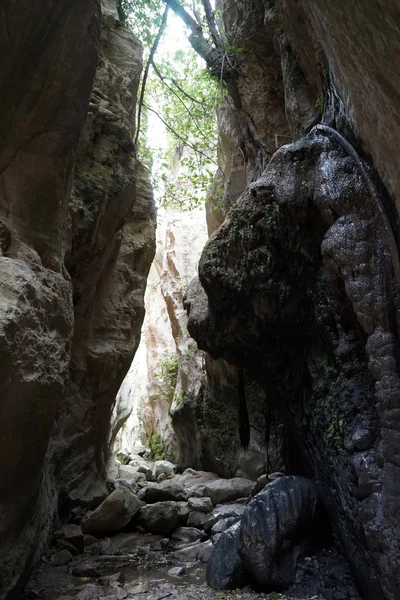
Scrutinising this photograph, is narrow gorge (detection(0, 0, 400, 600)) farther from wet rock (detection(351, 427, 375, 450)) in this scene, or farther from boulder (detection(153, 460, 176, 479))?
boulder (detection(153, 460, 176, 479))

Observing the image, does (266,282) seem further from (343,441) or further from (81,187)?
(81,187)

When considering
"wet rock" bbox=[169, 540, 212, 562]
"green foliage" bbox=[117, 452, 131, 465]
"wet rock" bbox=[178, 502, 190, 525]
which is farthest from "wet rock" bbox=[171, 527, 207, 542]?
"green foliage" bbox=[117, 452, 131, 465]

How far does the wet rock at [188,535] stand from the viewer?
7478 millimetres

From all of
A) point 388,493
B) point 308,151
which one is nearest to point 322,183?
point 308,151

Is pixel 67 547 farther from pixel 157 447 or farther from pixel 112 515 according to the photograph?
pixel 157 447

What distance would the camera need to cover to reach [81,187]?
722cm

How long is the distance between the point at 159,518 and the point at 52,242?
16.5 feet

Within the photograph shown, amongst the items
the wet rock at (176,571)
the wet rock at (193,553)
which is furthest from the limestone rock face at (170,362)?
the wet rock at (176,571)

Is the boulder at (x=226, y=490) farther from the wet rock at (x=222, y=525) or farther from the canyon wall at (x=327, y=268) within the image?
the wet rock at (x=222, y=525)

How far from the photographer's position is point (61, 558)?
6059mm

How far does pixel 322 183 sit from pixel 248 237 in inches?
64.7

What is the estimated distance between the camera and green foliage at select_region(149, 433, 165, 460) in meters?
17.2

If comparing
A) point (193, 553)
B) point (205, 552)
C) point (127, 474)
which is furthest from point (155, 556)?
point (127, 474)

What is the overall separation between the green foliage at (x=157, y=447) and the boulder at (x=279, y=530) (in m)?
11.7
